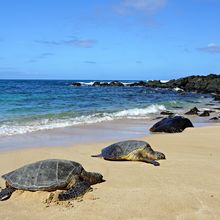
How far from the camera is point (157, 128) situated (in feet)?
49.1

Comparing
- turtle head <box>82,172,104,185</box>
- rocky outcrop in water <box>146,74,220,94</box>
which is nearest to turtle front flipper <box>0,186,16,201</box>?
turtle head <box>82,172,104,185</box>

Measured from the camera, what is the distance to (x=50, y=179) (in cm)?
611

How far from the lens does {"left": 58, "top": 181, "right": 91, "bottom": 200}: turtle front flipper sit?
5.76 m

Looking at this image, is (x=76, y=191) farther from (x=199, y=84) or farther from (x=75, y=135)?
(x=199, y=84)

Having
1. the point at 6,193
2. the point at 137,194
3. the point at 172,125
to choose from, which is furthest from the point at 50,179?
the point at 172,125

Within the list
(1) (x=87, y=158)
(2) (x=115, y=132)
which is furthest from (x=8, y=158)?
(2) (x=115, y=132)

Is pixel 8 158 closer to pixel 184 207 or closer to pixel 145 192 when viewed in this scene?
pixel 145 192

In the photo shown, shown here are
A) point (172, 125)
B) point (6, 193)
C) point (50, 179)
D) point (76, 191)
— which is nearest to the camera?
point (76, 191)

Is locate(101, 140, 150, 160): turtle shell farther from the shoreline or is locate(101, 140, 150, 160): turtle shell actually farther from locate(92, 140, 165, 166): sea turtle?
the shoreline

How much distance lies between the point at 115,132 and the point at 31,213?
950cm

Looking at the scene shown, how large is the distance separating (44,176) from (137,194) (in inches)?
61.9

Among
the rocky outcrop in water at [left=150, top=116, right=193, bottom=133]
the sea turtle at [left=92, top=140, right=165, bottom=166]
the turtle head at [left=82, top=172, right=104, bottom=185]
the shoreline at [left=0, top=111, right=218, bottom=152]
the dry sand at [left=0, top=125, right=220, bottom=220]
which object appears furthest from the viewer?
the rocky outcrop in water at [left=150, top=116, right=193, bottom=133]

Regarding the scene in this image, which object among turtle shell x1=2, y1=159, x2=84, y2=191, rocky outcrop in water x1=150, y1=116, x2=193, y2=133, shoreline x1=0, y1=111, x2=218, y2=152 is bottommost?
shoreline x1=0, y1=111, x2=218, y2=152

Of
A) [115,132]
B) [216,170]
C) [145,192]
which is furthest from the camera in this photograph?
[115,132]
